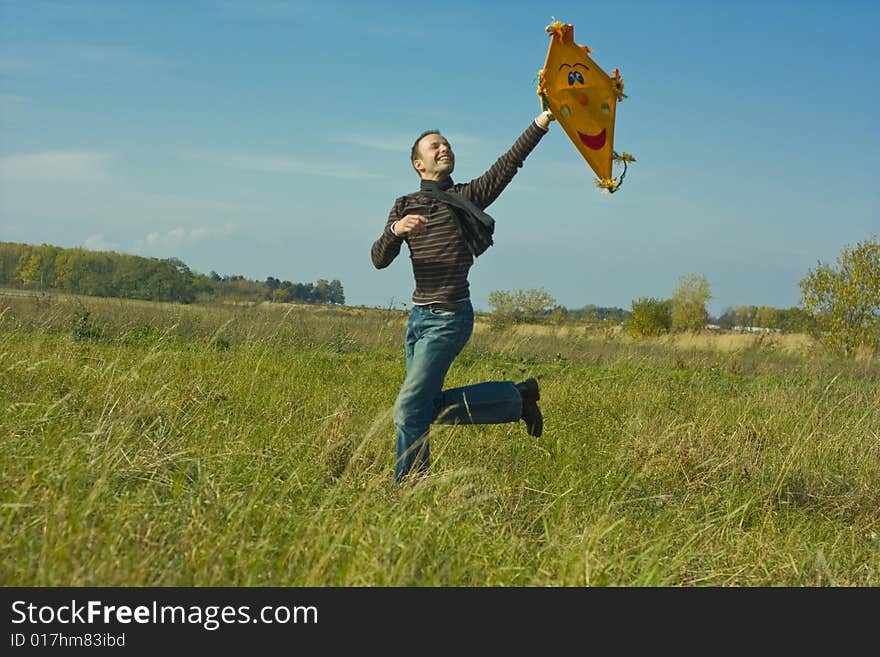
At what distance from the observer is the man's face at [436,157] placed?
4449 mm

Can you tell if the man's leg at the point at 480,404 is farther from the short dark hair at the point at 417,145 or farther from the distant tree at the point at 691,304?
the distant tree at the point at 691,304

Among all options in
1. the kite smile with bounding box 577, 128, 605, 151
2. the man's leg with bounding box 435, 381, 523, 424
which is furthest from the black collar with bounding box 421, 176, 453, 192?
the man's leg with bounding box 435, 381, 523, 424

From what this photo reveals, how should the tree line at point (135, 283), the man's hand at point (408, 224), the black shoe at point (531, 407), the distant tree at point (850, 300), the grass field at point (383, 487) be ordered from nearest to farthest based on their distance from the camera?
the grass field at point (383, 487) < the man's hand at point (408, 224) < the black shoe at point (531, 407) < the tree line at point (135, 283) < the distant tree at point (850, 300)

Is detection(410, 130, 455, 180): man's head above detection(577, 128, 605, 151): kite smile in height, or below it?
below

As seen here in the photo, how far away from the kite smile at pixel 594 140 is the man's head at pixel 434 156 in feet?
3.15

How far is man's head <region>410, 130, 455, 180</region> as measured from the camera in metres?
4.45

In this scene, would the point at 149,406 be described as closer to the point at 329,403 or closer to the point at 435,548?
the point at 329,403

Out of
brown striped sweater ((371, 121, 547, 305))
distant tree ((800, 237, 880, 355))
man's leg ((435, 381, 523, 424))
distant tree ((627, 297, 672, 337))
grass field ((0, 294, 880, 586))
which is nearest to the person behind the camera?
grass field ((0, 294, 880, 586))

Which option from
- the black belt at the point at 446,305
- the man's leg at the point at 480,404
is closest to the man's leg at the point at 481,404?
the man's leg at the point at 480,404

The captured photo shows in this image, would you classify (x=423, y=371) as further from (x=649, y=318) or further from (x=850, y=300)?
(x=649, y=318)

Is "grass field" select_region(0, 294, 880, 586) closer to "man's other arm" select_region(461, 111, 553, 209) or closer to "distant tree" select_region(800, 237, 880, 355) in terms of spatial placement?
"man's other arm" select_region(461, 111, 553, 209)
